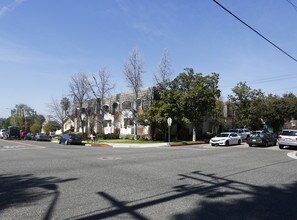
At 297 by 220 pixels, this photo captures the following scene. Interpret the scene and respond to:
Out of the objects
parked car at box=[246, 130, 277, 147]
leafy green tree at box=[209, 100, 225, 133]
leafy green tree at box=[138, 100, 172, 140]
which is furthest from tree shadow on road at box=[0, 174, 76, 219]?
leafy green tree at box=[209, 100, 225, 133]

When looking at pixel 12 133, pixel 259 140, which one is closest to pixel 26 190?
pixel 259 140

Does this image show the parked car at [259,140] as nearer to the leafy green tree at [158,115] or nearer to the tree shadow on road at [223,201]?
the leafy green tree at [158,115]

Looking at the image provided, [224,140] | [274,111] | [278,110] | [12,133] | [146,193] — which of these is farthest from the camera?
[278,110]

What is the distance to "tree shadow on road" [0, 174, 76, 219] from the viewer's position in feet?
23.6

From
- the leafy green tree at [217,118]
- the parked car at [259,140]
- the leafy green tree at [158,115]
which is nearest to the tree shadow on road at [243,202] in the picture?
the parked car at [259,140]

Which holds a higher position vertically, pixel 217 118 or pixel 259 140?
pixel 217 118

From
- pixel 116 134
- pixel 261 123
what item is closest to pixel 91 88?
pixel 116 134

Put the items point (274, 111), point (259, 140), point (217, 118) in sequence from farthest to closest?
1. point (274, 111)
2. point (217, 118)
3. point (259, 140)

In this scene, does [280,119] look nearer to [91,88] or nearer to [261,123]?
[261,123]

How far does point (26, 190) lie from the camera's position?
8656 mm

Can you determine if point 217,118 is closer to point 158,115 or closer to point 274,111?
point 274,111

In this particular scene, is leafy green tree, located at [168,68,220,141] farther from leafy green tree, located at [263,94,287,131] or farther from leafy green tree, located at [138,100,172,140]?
leafy green tree, located at [263,94,287,131]

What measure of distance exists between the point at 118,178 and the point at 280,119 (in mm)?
50812

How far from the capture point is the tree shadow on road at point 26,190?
719 centimetres
